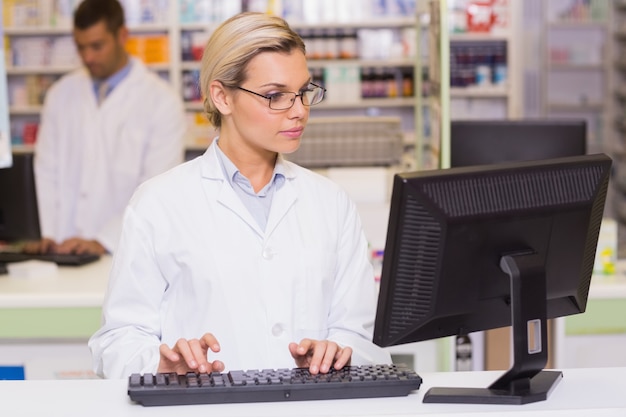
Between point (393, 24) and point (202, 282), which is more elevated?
point (393, 24)

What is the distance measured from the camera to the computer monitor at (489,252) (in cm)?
167

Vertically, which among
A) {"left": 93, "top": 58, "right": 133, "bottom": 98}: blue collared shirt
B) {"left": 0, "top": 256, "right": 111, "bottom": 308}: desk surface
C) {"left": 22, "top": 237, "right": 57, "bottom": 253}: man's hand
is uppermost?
{"left": 93, "top": 58, "right": 133, "bottom": 98}: blue collared shirt

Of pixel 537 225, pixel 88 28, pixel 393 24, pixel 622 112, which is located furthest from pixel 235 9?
pixel 537 225

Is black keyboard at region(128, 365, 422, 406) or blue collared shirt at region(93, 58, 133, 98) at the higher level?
blue collared shirt at region(93, 58, 133, 98)

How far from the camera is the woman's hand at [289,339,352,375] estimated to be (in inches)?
72.7

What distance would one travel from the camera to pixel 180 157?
4445 millimetres

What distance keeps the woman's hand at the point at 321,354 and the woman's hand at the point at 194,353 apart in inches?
6.1

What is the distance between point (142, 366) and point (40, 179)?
2.84 m

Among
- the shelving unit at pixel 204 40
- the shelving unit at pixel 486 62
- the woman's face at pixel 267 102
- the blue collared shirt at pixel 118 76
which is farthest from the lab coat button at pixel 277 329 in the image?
the shelving unit at pixel 486 62

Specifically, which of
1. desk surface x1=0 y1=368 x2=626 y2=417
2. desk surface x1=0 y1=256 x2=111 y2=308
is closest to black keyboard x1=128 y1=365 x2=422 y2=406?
desk surface x1=0 y1=368 x2=626 y2=417

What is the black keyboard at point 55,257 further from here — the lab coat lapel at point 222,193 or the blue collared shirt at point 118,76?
the lab coat lapel at point 222,193

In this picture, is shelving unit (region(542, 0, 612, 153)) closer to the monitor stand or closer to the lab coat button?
the lab coat button

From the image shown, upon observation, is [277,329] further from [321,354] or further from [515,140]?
[515,140]

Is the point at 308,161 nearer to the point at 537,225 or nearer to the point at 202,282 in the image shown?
the point at 202,282
